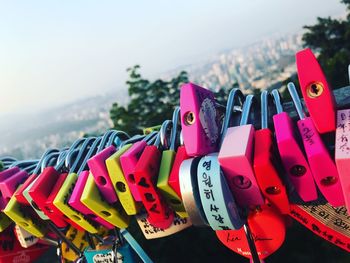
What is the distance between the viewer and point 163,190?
656 millimetres

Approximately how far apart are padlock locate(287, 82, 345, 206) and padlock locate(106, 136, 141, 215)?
299 millimetres

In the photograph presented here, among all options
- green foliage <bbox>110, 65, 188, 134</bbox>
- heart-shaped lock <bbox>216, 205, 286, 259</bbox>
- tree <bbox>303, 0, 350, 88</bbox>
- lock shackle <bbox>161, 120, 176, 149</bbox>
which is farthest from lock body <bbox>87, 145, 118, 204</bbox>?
tree <bbox>303, 0, 350, 88</bbox>

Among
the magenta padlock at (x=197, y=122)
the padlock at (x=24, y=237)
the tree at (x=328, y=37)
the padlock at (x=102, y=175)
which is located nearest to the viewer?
the magenta padlock at (x=197, y=122)

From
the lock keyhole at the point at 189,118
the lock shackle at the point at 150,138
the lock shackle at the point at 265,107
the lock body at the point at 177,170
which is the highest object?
the lock keyhole at the point at 189,118

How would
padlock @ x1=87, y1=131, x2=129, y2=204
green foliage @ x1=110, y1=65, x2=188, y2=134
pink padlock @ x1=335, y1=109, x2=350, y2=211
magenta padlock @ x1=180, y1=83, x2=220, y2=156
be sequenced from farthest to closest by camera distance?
green foliage @ x1=110, y1=65, x2=188, y2=134
padlock @ x1=87, y1=131, x2=129, y2=204
magenta padlock @ x1=180, y1=83, x2=220, y2=156
pink padlock @ x1=335, y1=109, x2=350, y2=211

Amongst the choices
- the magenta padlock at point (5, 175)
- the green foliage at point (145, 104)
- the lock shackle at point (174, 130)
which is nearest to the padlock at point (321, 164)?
the lock shackle at point (174, 130)

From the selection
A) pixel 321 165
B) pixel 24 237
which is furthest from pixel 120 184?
pixel 24 237

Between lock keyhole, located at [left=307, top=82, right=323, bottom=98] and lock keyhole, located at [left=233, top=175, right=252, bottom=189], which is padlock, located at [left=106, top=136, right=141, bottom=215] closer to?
lock keyhole, located at [left=233, top=175, right=252, bottom=189]

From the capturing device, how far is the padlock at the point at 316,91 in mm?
530

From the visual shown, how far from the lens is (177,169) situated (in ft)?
2.13

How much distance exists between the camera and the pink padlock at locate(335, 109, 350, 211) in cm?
50

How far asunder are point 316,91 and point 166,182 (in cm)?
26

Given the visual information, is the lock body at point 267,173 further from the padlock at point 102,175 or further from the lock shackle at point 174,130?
the padlock at point 102,175

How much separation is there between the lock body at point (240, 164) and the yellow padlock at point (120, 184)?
0.63 feet
